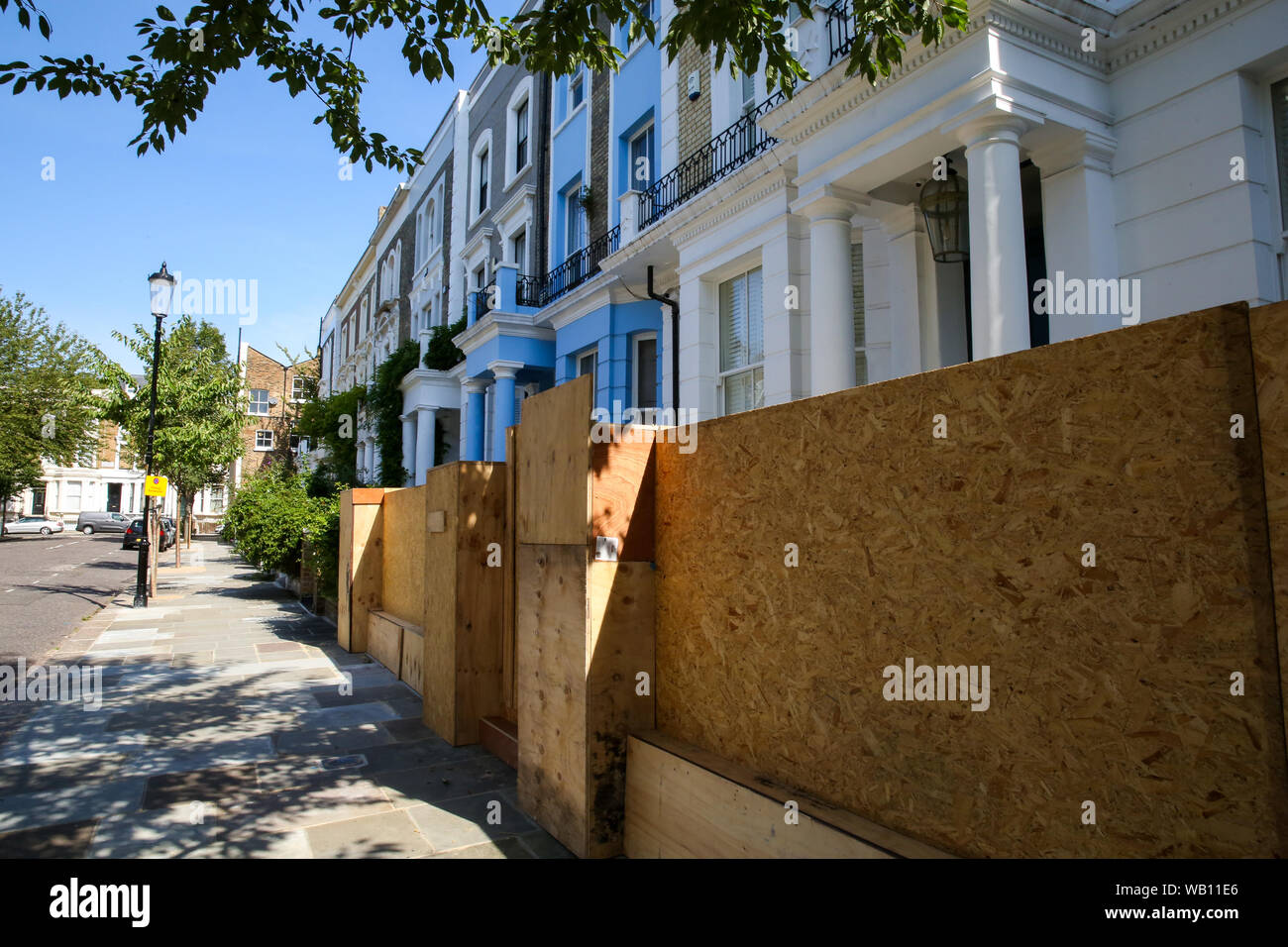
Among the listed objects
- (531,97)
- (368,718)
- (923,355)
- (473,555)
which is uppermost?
(531,97)

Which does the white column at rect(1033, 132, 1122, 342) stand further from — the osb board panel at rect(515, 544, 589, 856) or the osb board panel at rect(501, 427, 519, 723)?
the osb board panel at rect(515, 544, 589, 856)

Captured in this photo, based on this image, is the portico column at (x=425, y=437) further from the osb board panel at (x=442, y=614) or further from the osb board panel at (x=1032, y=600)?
the osb board panel at (x=1032, y=600)

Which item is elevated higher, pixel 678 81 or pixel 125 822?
pixel 678 81

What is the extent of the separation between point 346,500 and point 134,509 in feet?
217

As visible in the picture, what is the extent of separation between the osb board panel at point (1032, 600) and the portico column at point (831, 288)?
14.0ft

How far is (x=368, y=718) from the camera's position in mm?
6379

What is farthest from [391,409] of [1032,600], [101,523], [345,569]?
[101,523]

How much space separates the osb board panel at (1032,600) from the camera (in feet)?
5.91

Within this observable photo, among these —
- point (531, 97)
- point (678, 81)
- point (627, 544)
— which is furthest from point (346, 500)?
point (531, 97)

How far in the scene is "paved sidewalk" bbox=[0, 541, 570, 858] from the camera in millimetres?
3908

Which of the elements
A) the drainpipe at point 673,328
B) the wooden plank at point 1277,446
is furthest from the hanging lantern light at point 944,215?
the wooden plank at point 1277,446

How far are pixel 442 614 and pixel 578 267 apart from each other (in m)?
10.8

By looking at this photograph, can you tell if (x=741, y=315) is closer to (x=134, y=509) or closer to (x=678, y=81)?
(x=678, y=81)

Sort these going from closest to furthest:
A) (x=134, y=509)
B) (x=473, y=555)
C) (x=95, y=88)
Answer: (x=95, y=88)
(x=473, y=555)
(x=134, y=509)
